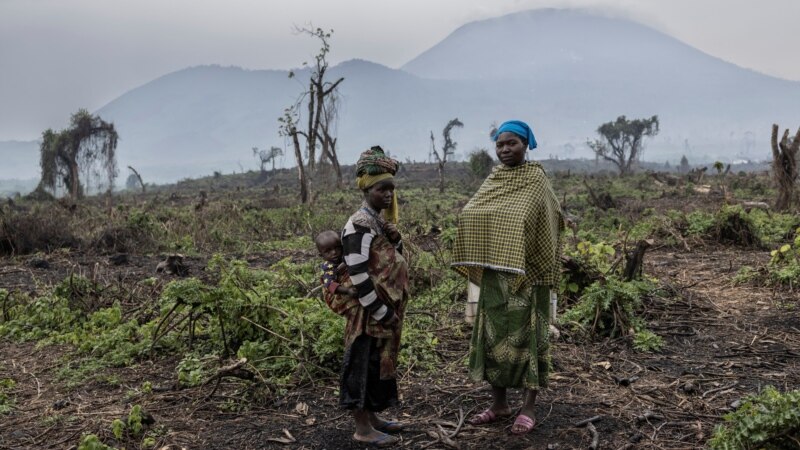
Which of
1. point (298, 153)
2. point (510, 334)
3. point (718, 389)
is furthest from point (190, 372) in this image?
point (298, 153)

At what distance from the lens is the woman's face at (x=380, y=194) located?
3398mm

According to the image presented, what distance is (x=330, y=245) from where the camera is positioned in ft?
11.3

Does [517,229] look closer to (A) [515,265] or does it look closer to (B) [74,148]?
(A) [515,265]

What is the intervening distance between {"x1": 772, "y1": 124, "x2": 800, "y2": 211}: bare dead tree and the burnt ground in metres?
8.72

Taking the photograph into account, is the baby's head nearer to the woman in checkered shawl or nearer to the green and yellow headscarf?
the green and yellow headscarf

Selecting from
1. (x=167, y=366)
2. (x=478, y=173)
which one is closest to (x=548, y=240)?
(x=167, y=366)

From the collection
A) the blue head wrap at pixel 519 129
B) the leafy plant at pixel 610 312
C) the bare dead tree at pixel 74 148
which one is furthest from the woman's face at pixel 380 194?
the bare dead tree at pixel 74 148

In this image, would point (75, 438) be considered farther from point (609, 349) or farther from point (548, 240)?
point (609, 349)

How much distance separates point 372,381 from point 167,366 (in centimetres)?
235

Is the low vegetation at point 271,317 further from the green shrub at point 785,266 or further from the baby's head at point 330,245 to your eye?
the baby's head at point 330,245

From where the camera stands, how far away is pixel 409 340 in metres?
5.22

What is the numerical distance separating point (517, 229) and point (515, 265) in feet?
0.65

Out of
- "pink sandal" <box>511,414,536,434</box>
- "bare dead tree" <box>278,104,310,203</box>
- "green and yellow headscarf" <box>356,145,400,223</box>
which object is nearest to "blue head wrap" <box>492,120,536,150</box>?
"green and yellow headscarf" <box>356,145,400,223</box>

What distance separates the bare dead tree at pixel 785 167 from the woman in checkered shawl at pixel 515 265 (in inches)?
465
